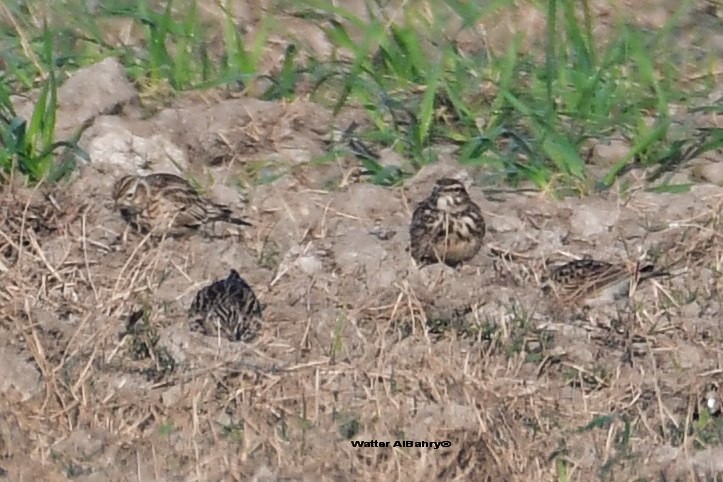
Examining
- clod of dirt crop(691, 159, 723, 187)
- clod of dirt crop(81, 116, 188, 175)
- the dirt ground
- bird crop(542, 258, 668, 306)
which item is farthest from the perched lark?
clod of dirt crop(81, 116, 188, 175)

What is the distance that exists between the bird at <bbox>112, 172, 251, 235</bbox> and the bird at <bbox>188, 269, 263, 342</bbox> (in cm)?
61

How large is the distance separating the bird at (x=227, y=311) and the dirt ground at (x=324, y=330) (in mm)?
68

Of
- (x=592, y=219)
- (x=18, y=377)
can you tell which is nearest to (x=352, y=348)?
(x=18, y=377)

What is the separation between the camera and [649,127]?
8.65 metres

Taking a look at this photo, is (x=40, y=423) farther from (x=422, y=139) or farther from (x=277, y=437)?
(x=422, y=139)

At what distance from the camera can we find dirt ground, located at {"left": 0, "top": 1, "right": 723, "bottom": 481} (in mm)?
6297

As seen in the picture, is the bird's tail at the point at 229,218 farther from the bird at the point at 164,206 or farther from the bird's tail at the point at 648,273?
the bird's tail at the point at 648,273

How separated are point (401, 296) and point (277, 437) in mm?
1011

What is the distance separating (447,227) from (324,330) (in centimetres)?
84

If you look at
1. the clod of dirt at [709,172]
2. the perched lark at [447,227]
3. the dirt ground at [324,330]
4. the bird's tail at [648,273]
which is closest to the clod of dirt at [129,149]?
the dirt ground at [324,330]

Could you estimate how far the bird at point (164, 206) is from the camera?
778cm

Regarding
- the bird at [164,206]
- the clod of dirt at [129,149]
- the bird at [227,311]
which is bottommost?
the clod of dirt at [129,149]

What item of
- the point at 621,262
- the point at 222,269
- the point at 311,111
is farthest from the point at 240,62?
the point at 621,262

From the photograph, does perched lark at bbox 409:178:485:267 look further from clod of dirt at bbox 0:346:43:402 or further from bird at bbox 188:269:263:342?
clod of dirt at bbox 0:346:43:402
